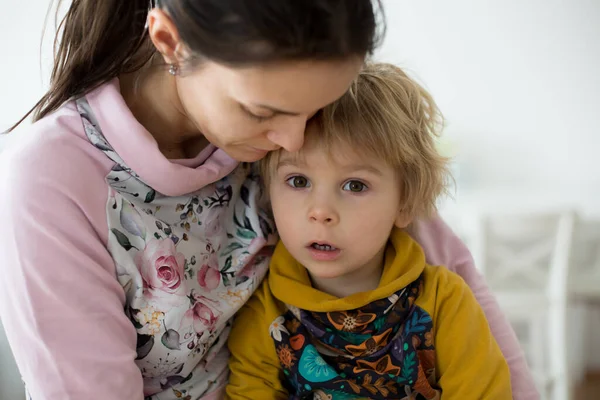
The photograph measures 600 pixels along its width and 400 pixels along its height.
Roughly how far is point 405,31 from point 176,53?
2.94m

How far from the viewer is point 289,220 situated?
3.96 feet

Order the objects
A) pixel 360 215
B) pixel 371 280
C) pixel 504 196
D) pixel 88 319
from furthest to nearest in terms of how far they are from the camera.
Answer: pixel 504 196 → pixel 371 280 → pixel 360 215 → pixel 88 319

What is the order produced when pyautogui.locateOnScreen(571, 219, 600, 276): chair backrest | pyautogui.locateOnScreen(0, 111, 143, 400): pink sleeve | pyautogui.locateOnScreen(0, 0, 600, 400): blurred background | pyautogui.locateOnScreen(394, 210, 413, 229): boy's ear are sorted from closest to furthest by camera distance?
pyautogui.locateOnScreen(0, 111, 143, 400): pink sleeve → pyautogui.locateOnScreen(394, 210, 413, 229): boy's ear → pyautogui.locateOnScreen(571, 219, 600, 276): chair backrest → pyautogui.locateOnScreen(0, 0, 600, 400): blurred background

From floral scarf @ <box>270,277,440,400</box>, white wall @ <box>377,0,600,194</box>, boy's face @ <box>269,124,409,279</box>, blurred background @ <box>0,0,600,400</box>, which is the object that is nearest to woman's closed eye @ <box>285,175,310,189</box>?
boy's face @ <box>269,124,409,279</box>

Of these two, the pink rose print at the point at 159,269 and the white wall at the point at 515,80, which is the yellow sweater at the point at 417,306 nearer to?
the pink rose print at the point at 159,269

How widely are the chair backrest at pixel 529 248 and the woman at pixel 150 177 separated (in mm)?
1931

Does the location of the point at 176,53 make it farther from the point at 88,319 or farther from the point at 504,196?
the point at 504,196

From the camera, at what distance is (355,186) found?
1209mm

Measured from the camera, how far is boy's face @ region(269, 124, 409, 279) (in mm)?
1180

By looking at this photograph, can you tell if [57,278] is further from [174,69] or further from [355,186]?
[355,186]

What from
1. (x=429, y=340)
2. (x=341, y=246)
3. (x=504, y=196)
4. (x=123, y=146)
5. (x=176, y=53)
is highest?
(x=176, y=53)

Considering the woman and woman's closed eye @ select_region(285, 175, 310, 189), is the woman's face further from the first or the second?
woman's closed eye @ select_region(285, 175, 310, 189)

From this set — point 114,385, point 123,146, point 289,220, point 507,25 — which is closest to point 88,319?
point 114,385

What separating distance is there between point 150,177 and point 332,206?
1.01 ft
